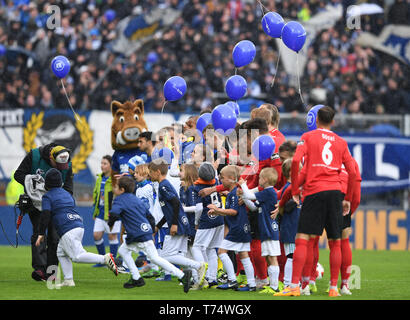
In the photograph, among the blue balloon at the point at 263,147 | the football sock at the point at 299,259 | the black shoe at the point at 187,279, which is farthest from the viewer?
the blue balloon at the point at 263,147

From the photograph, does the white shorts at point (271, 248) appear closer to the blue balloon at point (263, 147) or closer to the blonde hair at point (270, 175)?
the blonde hair at point (270, 175)

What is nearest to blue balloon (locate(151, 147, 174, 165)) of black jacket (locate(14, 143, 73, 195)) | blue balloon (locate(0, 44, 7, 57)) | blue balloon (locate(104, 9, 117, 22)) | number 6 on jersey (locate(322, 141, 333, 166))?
black jacket (locate(14, 143, 73, 195))

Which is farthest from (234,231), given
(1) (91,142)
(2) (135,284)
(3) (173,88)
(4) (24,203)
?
(1) (91,142)

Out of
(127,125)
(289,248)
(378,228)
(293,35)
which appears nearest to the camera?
(289,248)

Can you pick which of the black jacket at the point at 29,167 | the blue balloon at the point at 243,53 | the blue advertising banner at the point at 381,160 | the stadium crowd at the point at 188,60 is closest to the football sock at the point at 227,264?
the black jacket at the point at 29,167

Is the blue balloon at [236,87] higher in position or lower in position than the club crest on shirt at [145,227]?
higher

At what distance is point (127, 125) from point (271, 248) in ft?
13.0

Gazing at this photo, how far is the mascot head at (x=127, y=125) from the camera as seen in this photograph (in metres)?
13.1

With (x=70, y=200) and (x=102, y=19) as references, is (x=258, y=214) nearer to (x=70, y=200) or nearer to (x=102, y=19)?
(x=70, y=200)

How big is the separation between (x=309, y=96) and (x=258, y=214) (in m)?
11.2

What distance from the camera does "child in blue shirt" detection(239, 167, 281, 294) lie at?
10141mm

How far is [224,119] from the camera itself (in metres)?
11.2

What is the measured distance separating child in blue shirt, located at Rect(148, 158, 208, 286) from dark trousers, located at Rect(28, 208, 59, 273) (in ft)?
5.31

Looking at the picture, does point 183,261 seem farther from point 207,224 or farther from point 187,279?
point 187,279
